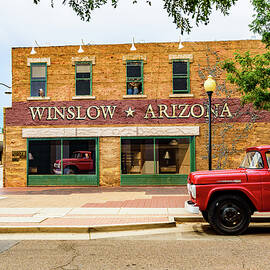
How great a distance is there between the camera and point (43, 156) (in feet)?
57.0

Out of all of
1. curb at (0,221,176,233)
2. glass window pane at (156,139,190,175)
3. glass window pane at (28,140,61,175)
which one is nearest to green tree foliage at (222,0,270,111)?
glass window pane at (156,139,190,175)

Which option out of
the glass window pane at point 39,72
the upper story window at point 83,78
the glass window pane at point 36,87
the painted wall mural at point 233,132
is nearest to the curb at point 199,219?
the painted wall mural at point 233,132

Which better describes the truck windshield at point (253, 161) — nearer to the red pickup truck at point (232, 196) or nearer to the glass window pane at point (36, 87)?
the red pickup truck at point (232, 196)

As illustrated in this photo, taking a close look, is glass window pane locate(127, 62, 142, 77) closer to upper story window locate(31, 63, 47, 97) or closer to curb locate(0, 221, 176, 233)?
upper story window locate(31, 63, 47, 97)

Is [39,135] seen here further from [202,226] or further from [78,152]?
[202,226]

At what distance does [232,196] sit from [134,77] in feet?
36.2

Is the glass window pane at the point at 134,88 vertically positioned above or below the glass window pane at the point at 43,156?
above

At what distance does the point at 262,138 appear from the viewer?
16641 millimetres

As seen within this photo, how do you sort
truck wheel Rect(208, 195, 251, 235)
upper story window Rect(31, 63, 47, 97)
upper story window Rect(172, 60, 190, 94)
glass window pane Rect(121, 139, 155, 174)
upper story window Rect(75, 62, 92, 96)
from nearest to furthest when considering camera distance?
1. truck wheel Rect(208, 195, 251, 235)
2. glass window pane Rect(121, 139, 155, 174)
3. upper story window Rect(172, 60, 190, 94)
4. upper story window Rect(75, 62, 92, 96)
5. upper story window Rect(31, 63, 47, 97)

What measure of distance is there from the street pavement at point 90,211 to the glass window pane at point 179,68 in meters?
5.99

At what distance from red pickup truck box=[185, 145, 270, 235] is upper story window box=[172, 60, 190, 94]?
9.92 meters

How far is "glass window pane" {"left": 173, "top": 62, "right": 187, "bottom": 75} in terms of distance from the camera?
17203mm

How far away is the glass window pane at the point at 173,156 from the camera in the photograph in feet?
55.5

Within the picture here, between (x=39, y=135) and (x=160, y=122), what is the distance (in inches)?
247
